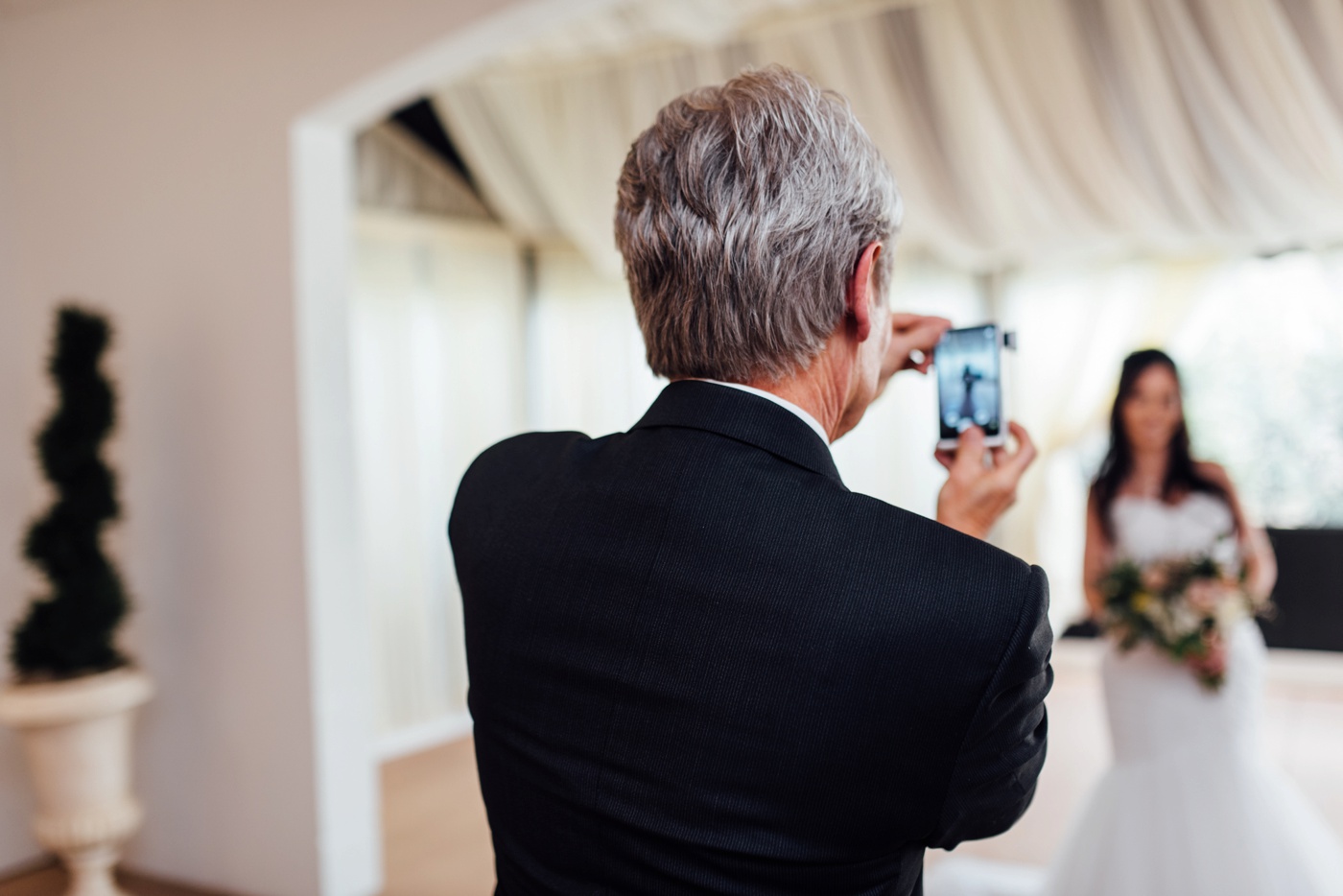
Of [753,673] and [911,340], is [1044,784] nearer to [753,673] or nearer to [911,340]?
[911,340]

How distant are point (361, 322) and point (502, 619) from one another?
4.78m

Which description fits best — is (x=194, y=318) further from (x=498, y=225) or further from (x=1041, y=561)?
(x=1041, y=561)

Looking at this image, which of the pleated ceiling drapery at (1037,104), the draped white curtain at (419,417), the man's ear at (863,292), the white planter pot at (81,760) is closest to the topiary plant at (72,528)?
the white planter pot at (81,760)

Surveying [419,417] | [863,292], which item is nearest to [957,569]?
[863,292]

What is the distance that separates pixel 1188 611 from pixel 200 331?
3310mm

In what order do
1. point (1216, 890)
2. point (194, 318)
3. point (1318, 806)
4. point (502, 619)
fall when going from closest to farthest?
point (502, 619) → point (1216, 890) → point (194, 318) → point (1318, 806)

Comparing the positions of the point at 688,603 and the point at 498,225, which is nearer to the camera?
the point at 688,603

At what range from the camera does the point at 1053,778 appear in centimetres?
488

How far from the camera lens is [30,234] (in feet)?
13.3

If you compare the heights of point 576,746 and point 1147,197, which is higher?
point 1147,197

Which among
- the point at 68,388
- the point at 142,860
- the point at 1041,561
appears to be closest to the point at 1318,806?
the point at 1041,561

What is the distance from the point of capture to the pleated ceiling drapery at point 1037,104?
375cm

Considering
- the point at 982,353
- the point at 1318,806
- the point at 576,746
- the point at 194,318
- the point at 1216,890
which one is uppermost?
the point at 194,318

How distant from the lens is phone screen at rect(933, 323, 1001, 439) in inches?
51.8
